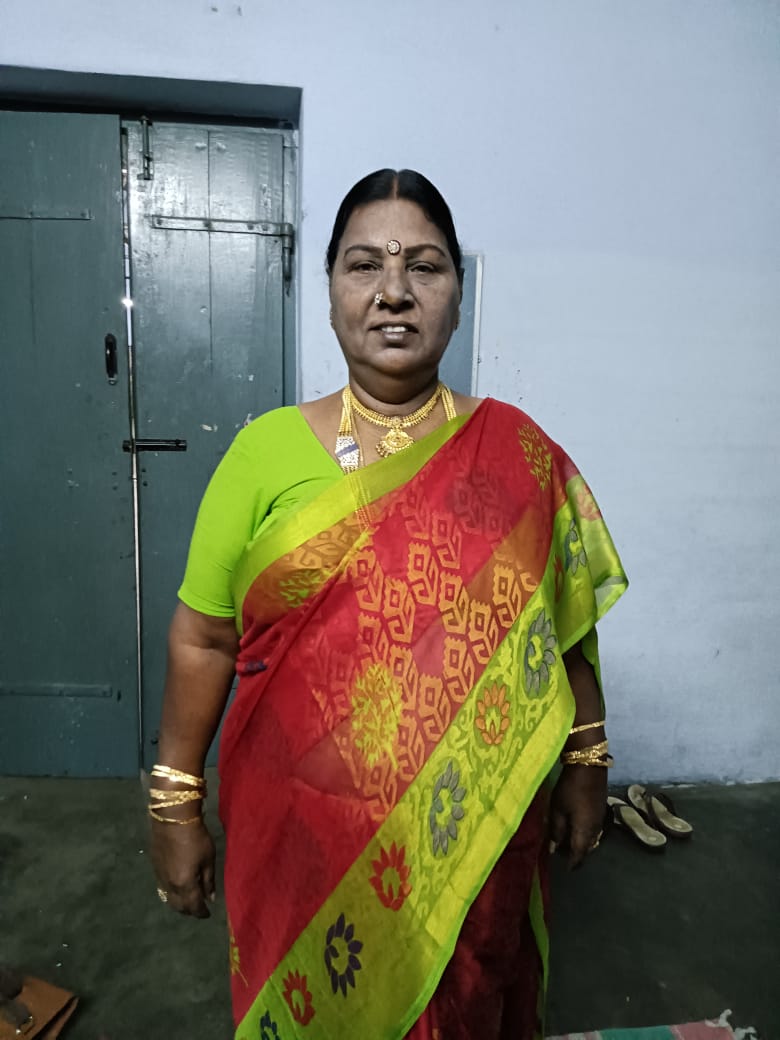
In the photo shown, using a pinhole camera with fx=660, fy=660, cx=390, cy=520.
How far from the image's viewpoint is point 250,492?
40.1 inches

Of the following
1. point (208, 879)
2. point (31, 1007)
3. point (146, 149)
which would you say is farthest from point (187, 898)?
point (146, 149)

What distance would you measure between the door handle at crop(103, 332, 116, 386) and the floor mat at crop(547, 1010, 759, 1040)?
7.56ft

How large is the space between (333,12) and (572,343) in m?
1.24

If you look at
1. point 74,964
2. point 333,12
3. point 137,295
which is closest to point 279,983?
point 74,964

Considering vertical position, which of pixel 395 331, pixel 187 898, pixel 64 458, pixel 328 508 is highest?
pixel 395 331

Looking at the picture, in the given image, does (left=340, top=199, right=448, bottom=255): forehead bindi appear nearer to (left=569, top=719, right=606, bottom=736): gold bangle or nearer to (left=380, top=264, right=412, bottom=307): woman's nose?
(left=380, top=264, right=412, bottom=307): woman's nose

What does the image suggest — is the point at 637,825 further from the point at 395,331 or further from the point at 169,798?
the point at 395,331

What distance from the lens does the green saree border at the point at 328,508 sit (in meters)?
0.98

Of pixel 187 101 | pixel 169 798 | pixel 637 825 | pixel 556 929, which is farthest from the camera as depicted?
pixel 637 825

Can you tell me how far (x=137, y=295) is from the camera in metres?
2.28

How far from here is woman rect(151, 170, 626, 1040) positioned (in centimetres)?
95

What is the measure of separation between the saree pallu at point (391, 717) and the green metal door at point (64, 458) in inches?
63.4

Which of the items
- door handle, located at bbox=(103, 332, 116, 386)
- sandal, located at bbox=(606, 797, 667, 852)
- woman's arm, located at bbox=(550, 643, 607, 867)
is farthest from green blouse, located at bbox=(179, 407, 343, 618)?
sandal, located at bbox=(606, 797, 667, 852)

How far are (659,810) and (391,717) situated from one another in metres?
1.87
